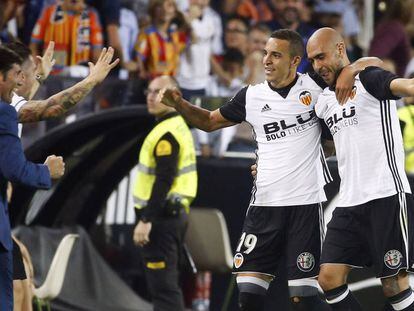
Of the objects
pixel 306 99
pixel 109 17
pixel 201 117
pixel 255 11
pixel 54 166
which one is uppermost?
pixel 255 11

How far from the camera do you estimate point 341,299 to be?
8.63 m

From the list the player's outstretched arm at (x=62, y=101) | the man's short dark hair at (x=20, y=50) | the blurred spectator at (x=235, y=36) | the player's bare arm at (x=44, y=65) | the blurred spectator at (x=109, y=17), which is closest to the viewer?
the man's short dark hair at (x=20, y=50)

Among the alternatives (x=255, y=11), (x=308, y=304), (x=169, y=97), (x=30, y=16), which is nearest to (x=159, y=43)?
(x=30, y=16)

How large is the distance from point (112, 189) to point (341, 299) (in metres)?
5.11

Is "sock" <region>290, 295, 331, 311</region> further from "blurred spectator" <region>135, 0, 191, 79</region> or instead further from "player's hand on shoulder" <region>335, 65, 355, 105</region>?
"blurred spectator" <region>135, 0, 191, 79</region>

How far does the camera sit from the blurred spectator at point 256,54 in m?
14.6

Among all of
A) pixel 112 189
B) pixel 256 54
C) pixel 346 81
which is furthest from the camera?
pixel 256 54

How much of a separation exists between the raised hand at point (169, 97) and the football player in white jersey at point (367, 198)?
103 centimetres

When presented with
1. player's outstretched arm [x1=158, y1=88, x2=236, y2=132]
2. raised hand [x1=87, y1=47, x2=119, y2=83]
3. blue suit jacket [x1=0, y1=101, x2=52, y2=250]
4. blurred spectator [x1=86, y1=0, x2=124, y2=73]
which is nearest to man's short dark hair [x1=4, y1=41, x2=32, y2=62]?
raised hand [x1=87, y1=47, x2=119, y2=83]

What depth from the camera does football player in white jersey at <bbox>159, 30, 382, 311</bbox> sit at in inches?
351

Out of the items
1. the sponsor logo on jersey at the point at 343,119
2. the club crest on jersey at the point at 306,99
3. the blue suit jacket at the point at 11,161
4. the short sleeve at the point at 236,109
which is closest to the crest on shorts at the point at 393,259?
the sponsor logo on jersey at the point at 343,119

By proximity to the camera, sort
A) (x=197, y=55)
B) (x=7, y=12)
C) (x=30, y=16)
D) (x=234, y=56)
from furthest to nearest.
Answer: (x=234, y=56) → (x=197, y=55) → (x=30, y=16) → (x=7, y=12)

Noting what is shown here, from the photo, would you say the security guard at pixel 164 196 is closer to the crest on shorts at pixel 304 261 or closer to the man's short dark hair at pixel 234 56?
the crest on shorts at pixel 304 261

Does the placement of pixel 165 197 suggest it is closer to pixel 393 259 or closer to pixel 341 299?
pixel 341 299
